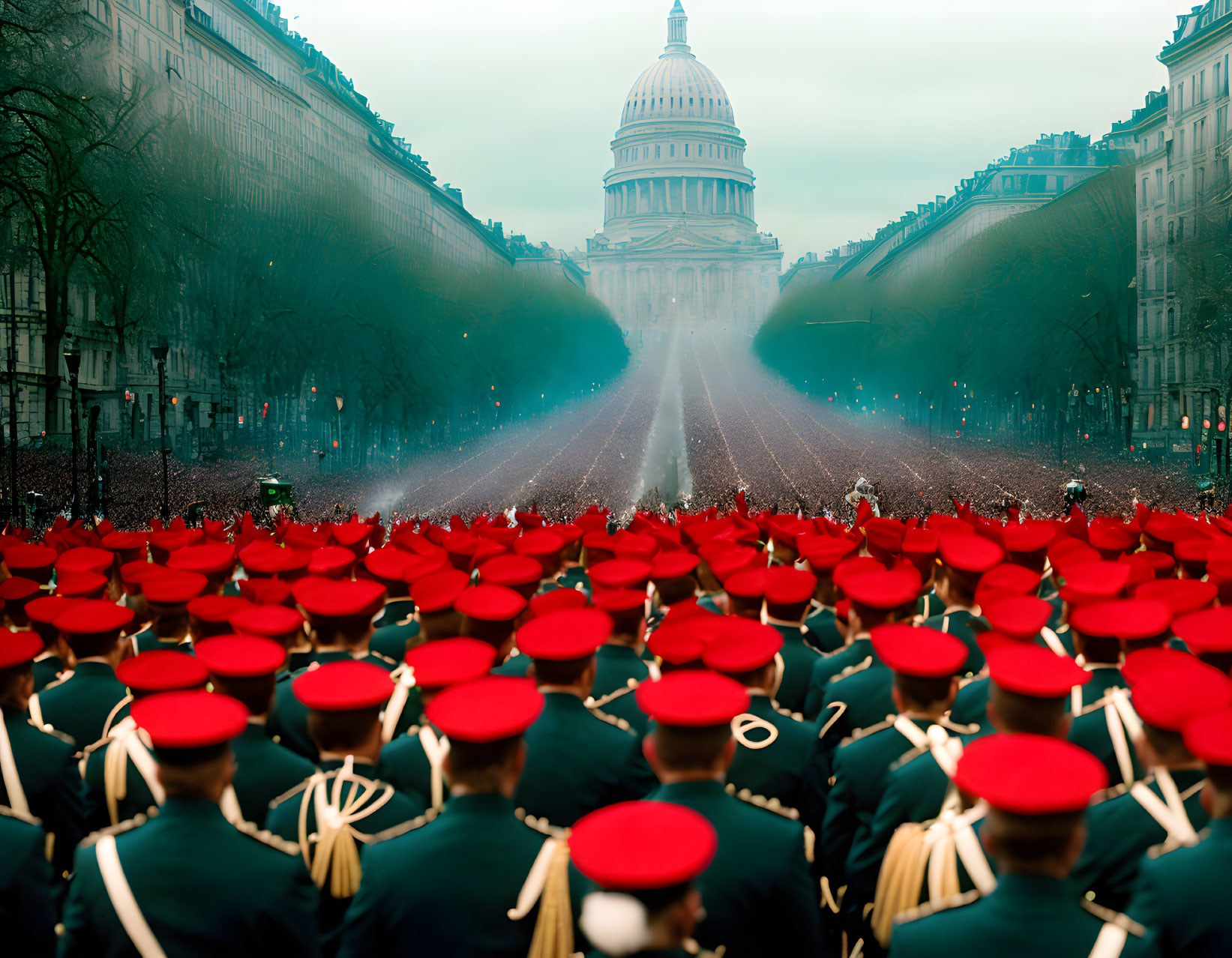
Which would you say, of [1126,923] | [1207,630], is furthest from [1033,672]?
[1207,630]

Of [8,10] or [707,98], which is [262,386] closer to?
[8,10]

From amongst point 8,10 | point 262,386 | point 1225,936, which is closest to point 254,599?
point 1225,936

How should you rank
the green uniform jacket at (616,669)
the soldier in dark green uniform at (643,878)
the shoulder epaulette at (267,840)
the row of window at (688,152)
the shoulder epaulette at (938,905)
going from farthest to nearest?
the row of window at (688,152), the green uniform jacket at (616,669), the shoulder epaulette at (267,840), the shoulder epaulette at (938,905), the soldier in dark green uniform at (643,878)

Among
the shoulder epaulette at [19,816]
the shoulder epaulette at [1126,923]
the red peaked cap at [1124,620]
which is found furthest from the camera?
the red peaked cap at [1124,620]

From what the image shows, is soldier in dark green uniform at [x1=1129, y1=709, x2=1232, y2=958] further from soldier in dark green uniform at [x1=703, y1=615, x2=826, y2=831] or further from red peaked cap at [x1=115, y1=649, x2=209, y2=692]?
red peaked cap at [x1=115, y1=649, x2=209, y2=692]

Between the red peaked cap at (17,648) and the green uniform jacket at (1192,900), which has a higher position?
the red peaked cap at (17,648)

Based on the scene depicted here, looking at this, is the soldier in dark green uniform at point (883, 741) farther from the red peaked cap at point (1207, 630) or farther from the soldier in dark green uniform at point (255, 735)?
the soldier in dark green uniform at point (255, 735)

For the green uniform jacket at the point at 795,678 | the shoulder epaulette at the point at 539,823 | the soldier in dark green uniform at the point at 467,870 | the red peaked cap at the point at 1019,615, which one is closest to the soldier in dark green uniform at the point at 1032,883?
the soldier in dark green uniform at the point at 467,870

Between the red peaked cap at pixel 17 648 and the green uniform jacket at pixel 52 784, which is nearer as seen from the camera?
the green uniform jacket at pixel 52 784
